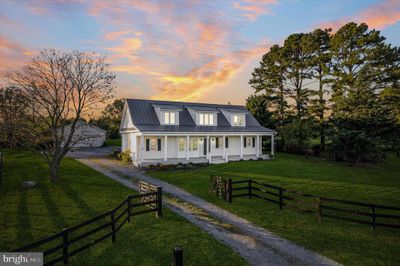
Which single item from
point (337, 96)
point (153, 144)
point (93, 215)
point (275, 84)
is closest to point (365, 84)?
point (337, 96)

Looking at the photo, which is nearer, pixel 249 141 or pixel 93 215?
pixel 93 215

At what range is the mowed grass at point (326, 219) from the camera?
27.3 ft

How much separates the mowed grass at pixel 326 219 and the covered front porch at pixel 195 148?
6.30 metres

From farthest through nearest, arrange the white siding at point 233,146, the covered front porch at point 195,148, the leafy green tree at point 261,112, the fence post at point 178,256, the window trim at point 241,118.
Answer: the leafy green tree at point 261,112 → the window trim at point 241,118 → the white siding at point 233,146 → the covered front porch at point 195,148 → the fence post at point 178,256

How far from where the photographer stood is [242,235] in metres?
9.55

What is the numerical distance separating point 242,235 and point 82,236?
5.70m

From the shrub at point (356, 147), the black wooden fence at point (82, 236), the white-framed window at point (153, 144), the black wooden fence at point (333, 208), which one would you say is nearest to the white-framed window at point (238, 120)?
the white-framed window at point (153, 144)

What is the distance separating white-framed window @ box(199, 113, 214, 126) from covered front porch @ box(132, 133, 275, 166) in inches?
79.3

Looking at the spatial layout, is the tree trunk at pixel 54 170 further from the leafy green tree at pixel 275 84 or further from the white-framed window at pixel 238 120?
the leafy green tree at pixel 275 84

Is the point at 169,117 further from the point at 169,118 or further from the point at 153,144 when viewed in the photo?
the point at 153,144

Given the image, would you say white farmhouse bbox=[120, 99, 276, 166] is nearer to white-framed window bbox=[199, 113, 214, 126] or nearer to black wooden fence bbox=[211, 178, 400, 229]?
white-framed window bbox=[199, 113, 214, 126]

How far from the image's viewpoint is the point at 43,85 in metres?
18.6

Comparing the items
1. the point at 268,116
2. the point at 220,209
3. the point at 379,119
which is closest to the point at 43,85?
the point at 220,209

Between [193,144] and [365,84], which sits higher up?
[365,84]
